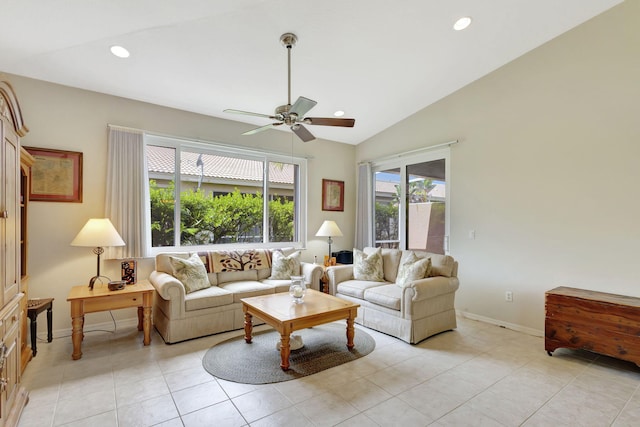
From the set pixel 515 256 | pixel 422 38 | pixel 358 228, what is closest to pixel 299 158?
pixel 358 228

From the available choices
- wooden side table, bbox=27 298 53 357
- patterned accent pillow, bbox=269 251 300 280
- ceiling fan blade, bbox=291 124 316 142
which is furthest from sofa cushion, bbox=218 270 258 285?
ceiling fan blade, bbox=291 124 316 142

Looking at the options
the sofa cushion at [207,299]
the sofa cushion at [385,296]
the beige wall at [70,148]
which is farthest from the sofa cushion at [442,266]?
the beige wall at [70,148]

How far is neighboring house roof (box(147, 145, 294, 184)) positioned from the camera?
418 cm

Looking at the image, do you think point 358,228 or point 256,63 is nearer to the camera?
point 256,63

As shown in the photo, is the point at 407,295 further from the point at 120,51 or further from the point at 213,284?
the point at 120,51

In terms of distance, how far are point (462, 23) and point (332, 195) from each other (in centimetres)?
332

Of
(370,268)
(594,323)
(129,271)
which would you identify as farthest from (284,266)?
(594,323)

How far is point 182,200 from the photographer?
4.33m

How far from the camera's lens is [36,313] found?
9.61 feet

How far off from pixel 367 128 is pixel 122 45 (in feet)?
Result: 11.9

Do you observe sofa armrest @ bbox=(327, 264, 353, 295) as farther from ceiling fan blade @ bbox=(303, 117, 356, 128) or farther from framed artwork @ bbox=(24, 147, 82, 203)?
framed artwork @ bbox=(24, 147, 82, 203)

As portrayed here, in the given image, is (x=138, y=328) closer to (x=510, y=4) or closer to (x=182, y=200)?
(x=182, y=200)

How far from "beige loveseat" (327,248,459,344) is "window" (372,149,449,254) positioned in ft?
2.91

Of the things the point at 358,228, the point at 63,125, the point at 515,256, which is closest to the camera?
the point at 63,125
